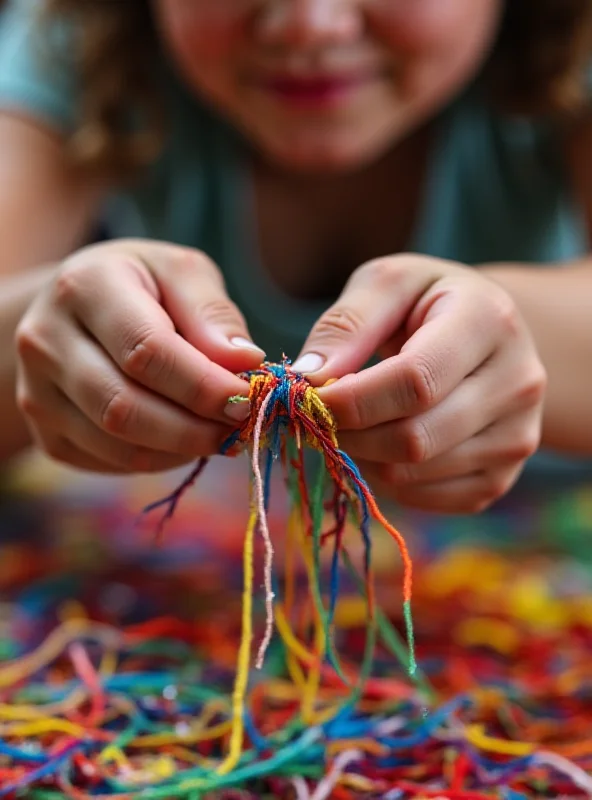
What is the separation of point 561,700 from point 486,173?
21.8 inches

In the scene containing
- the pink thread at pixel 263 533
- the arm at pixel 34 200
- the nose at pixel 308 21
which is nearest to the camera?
the pink thread at pixel 263 533

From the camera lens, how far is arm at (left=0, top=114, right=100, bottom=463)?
69 centimetres

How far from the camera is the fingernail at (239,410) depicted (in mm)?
329

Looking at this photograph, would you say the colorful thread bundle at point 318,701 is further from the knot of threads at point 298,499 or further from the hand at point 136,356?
the hand at point 136,356

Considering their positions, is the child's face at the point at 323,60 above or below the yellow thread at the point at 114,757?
above

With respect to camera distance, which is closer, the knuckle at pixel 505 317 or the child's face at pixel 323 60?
the knuckle at pixel 505 317

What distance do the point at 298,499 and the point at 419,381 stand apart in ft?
0.32

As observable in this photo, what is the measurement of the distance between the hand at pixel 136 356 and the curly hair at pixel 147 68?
0.40m

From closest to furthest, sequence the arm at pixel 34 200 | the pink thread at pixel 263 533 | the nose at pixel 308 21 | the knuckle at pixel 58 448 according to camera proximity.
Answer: the pink thread at pixel 263 533
the knuckle at pixel 58 448
the nose at pixel 308 21
the arm at pixel 34 200

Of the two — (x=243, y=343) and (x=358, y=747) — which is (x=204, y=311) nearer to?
(x=243, y=343)

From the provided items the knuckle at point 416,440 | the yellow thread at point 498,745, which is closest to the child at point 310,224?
the knuckle at point 416,440

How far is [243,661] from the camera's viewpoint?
1.16 ft

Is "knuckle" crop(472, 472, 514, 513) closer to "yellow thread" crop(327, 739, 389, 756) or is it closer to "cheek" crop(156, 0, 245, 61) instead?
"yellow thread" crop(327, 739, 389, 756)

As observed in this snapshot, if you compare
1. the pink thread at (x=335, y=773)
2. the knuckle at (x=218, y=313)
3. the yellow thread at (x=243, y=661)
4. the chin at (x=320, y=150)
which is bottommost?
the pink thread at (x=335, y=773)
